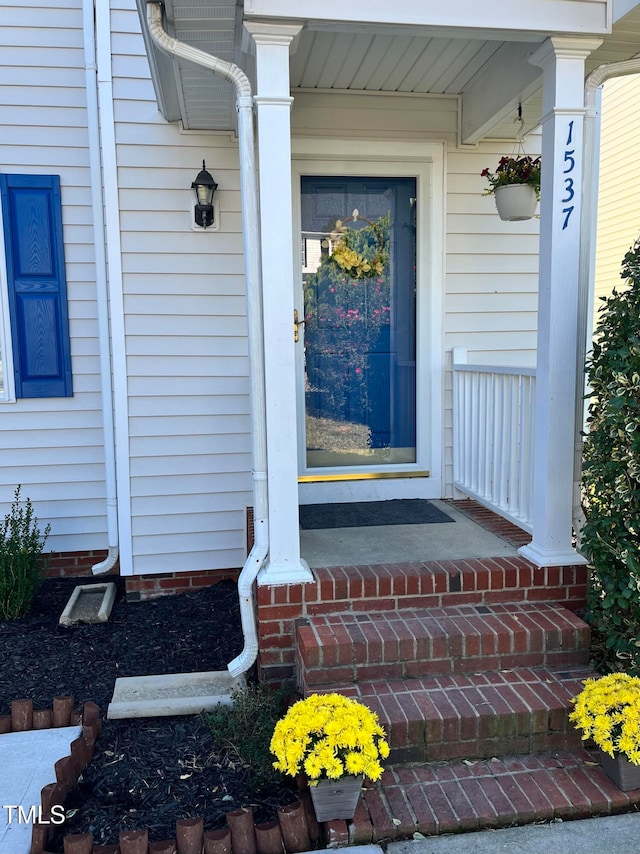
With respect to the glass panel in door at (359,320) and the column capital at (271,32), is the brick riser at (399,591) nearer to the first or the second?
the glass panel in door at (359,320)

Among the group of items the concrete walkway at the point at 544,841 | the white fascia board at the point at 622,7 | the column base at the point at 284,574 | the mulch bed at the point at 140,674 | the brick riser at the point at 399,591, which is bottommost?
the mulch bed at the point at 140,674

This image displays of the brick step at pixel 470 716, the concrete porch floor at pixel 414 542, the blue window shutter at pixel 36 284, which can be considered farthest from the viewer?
the blue window shutter at pixel 36 284

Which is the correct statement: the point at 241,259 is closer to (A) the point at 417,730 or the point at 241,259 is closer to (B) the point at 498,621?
(B) the point at 498,621

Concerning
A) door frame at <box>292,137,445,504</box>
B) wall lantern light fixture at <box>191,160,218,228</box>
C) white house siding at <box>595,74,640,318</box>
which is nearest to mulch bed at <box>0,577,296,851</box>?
door frame at <box>292,137,445,504</box>

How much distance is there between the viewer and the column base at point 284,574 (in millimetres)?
2582

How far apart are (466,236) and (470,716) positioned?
9.43ft

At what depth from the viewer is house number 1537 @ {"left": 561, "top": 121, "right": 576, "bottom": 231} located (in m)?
2.65

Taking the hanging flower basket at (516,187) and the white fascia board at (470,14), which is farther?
the hanging flower basket at (516,187)

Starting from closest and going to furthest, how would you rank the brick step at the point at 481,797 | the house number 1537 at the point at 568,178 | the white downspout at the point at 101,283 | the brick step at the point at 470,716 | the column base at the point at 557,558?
the brick step at the point at 481,797, the brick step at the point at 470,716, the house number 1537 at the point at 568,178, the column base at the point at 557,558, the white downspout at the point at 101,283

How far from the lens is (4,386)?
402 cm

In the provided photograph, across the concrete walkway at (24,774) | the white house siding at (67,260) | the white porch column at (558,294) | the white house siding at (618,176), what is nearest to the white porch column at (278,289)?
the concrete walkway at (24,774)

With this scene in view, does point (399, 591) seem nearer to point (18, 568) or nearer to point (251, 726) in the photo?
Result: point (251, 726)


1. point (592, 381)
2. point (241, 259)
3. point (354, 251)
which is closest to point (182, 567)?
point (241, 259)

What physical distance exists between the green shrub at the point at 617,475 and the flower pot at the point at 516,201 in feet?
4.01
